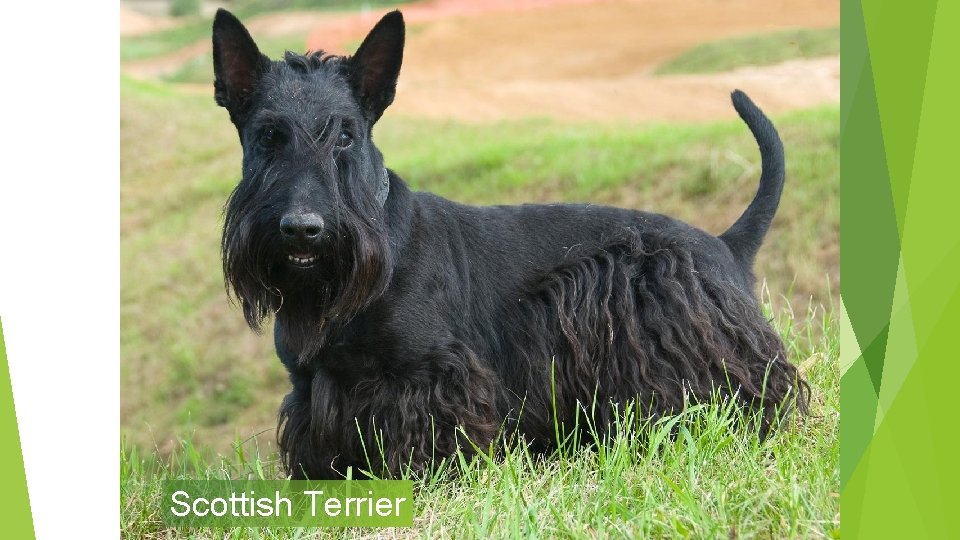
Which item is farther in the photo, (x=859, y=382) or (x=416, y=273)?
(x=416, y=273)

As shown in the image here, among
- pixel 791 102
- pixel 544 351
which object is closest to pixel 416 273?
pixel 544 351

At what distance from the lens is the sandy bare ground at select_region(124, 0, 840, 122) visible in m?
10.5

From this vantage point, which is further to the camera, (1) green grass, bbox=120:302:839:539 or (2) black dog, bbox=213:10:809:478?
(2) black dog, bbox=213:10:809:478

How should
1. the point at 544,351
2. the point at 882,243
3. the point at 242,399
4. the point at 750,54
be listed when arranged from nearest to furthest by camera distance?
the point at 882,243, the point at 544,351, the point at 750,54, the point at 242,399

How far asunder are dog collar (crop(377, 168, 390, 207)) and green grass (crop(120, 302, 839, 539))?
3.23ft

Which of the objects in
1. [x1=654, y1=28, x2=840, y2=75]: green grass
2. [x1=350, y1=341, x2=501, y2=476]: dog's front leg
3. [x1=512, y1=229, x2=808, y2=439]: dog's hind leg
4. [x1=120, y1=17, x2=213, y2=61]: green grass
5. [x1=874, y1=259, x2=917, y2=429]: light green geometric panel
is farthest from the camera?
[x1=120, y1=17, x2=213, y2=61]: green grass

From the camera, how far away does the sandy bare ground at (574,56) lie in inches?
414

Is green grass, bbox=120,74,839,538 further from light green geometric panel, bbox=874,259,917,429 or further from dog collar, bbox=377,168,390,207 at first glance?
dog collar, bbox=377,168,390,207

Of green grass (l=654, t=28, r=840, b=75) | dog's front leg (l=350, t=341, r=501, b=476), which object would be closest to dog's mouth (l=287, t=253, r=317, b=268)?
dog's front leg (l=350, t=341, r=501, b=476)

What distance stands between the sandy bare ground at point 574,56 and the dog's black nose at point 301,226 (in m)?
6.00

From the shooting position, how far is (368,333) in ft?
12.7

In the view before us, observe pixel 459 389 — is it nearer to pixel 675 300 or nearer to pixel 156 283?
pixel 675 300

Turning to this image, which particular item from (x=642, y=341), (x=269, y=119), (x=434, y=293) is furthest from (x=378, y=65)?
(x=642, y=341)

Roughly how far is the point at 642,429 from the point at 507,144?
9.48 meters
